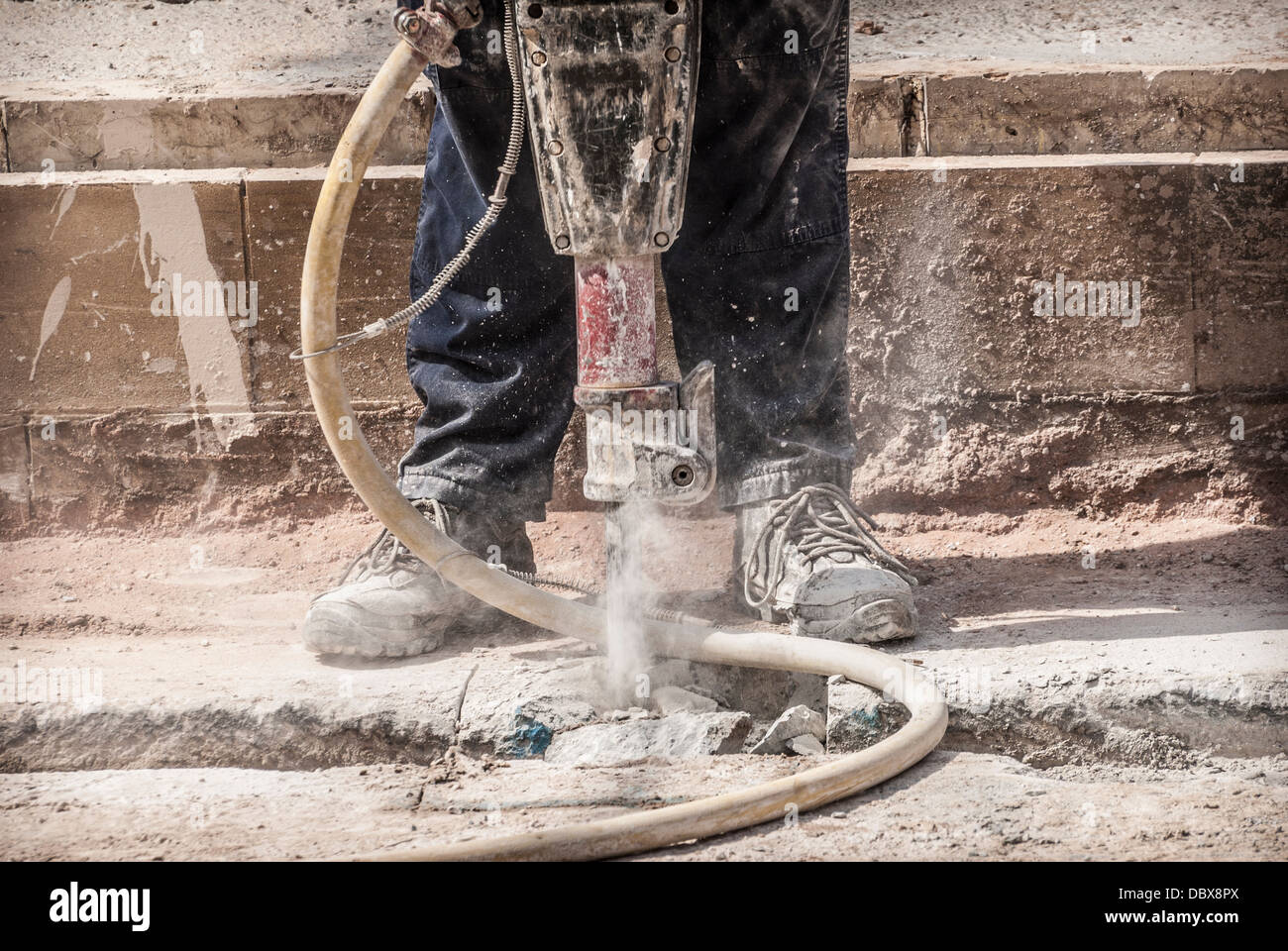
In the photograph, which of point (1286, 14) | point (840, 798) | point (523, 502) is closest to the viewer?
point (840, 798)

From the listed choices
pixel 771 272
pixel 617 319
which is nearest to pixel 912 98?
pixel 771 272

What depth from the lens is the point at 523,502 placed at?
85.5 inches

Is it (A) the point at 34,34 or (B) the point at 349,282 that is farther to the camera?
(A) the point at 34,34

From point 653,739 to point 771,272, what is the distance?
822 mm

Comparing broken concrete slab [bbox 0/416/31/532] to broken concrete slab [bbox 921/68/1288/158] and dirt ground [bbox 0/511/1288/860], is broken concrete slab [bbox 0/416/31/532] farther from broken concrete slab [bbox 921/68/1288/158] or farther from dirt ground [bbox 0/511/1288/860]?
broken concrete slab [bbox 921/68/1288/158]

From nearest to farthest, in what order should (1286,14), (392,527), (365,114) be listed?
(365,114), (392,527), (1286,14)

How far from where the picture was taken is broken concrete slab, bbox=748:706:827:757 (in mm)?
1763

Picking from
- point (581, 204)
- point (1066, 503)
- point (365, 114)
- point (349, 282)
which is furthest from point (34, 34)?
point (1066, 503)

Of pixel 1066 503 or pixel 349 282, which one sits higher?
pixel 349 282

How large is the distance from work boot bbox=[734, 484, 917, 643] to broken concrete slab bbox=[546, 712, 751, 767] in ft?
0.88

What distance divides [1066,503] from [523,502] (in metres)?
1.25

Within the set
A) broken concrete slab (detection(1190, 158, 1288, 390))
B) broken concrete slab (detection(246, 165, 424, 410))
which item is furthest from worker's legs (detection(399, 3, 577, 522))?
broken concrete slab (detection(1190, 158, 1288, 390))

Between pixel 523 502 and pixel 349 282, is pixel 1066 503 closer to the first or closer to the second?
pixel 523 502

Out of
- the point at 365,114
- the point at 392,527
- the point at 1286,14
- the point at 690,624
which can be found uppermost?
the point at 1286,14
